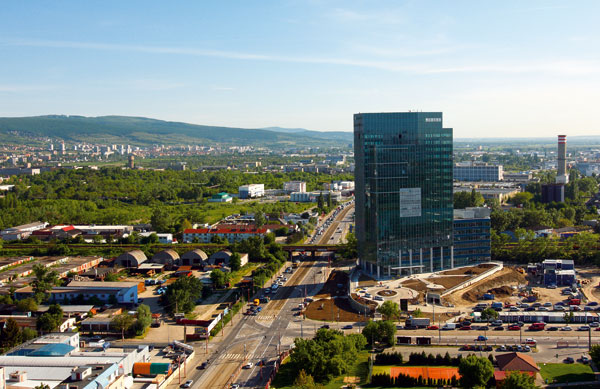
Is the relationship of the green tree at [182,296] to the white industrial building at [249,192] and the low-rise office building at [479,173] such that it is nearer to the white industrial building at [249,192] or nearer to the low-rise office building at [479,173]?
the white industrial building at [249,192]

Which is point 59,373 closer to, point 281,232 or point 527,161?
point 281,232

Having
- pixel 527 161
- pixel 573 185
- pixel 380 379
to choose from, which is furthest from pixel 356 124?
pixel 527 161

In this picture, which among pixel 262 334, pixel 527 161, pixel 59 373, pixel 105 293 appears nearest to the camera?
pixel 59 373

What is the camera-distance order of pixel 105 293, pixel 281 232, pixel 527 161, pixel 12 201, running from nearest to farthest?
1. pixel 105 293
2. pixel 281 232
3. pixel 12 201
4. pixel 527 161

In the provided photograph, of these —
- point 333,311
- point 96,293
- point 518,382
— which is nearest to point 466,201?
point 333,311

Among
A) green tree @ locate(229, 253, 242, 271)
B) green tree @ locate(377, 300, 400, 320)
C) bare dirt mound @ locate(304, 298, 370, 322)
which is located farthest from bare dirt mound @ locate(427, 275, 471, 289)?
green tree @ locate(229, 253, 242, 271)

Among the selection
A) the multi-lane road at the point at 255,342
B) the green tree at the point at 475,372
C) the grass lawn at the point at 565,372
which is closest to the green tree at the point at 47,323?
the multi-lane road at the point at 255,342
